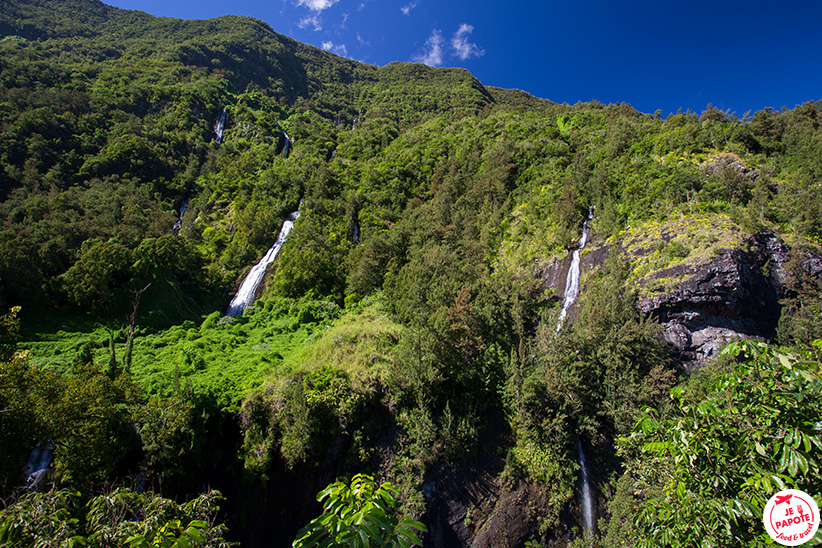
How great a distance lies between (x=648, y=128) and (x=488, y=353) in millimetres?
29009

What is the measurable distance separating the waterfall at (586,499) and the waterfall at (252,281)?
1081 inches

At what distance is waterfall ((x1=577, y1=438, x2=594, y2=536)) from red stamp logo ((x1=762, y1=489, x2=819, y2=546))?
53.7ft

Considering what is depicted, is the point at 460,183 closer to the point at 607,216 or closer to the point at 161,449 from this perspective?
the point at 607,216

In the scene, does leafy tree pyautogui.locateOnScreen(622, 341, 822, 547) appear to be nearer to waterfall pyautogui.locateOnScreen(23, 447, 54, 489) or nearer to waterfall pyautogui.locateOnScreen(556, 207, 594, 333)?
waterfall pyautogui.locateOnScreen(23, 447, 54, 489)

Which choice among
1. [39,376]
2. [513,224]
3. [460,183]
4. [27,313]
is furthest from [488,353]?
[27,313]

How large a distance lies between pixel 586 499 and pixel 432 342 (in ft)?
34.0

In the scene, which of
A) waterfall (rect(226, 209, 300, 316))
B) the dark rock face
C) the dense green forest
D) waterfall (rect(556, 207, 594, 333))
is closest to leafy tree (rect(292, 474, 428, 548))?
the dense green forest

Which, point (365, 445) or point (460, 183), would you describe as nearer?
point (365, 445)

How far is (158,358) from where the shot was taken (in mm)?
19125

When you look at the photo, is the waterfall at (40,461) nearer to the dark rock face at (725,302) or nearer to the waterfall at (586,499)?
the waterfall at (586,499)

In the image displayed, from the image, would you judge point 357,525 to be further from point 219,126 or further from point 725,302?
point 219,126

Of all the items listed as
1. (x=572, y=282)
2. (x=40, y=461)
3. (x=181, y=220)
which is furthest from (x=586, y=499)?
(x=181, y=220)

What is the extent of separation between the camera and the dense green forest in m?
4.32

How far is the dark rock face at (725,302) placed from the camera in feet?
A: 57.7
